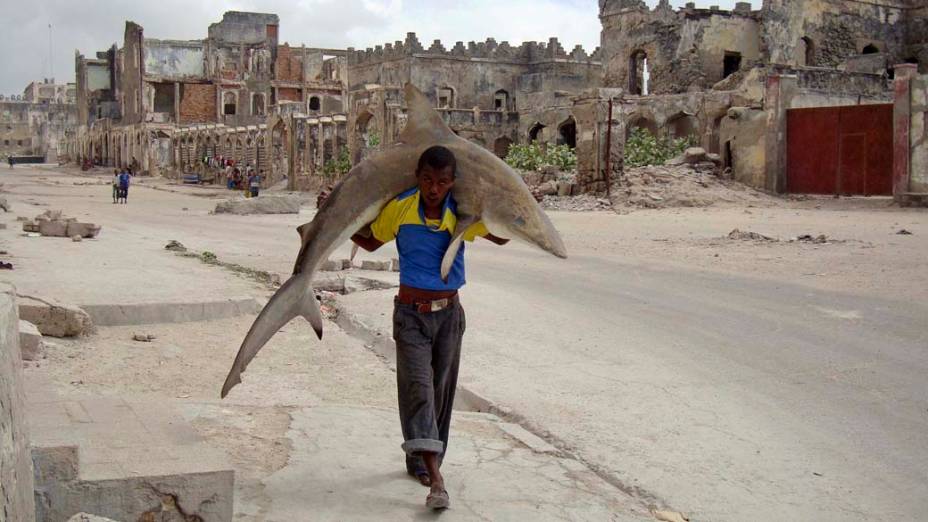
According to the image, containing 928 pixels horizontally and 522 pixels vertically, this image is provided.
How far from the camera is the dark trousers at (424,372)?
4266mm

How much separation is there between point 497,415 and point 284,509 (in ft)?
7.18

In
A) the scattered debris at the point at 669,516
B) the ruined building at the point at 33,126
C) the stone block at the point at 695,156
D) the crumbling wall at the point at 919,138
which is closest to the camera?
the scattered debris at the point at 669,516

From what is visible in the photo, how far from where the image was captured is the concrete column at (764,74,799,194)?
25359 millimetres

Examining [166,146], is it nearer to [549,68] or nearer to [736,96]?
[549,68]

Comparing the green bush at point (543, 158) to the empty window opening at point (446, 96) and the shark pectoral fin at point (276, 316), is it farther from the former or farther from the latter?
the empty window opening at point (446, 96)

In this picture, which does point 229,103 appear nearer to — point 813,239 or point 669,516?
point 813,239

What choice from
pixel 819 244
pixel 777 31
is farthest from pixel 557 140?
pixel 819 244

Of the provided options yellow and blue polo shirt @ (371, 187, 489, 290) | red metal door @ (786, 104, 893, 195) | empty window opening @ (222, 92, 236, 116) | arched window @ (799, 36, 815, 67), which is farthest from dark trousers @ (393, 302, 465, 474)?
empty window opening @ (222, 92, 236, 116)

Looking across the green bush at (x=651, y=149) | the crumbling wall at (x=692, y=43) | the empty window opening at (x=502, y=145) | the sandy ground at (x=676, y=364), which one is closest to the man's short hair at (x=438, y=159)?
the sandy ground at (x=676, y=364)

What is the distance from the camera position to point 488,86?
64.8 metres

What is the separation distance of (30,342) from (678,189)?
807 inches

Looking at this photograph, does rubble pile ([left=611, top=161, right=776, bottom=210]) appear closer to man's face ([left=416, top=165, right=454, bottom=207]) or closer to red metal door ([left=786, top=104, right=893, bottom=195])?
red metal door ([left=786, top=104, right=893, bottom=195])

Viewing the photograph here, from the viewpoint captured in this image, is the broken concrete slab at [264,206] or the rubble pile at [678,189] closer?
the rubble pile at [678,189]

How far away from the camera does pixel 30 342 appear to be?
6.58 m
